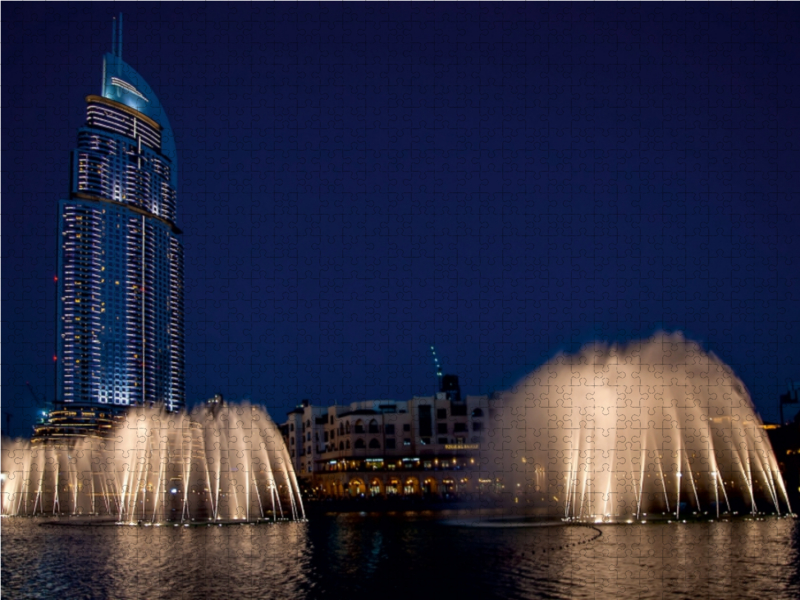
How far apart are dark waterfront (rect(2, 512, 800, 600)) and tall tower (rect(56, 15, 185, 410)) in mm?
142188

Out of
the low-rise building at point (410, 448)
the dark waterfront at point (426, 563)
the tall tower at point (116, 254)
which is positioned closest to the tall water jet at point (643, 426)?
the dark waterfront at point (426, 563)

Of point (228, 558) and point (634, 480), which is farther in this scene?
point (634, 480)

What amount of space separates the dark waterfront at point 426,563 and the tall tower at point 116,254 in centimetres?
14219

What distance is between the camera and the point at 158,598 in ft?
65.5

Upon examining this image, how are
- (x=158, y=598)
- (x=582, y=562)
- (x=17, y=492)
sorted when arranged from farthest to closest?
(x=17, y=492) → (x=582, y=562) → (x=158, y=598)

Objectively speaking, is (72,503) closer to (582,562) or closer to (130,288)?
(582,562)

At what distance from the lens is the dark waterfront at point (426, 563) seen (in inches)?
811

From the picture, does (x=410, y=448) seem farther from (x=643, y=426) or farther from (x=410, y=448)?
(x=643, y=426)

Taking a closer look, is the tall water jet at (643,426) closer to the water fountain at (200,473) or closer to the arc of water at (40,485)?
the water fountain at (200,473)

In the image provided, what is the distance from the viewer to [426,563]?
2642cm

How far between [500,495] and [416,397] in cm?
3033

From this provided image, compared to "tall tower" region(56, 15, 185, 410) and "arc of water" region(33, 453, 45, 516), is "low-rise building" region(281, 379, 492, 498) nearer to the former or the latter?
"arc of water" region(33, 453, 45, 516)

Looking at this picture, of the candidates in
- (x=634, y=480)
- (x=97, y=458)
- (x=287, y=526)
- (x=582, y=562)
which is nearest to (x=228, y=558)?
(x=582, y=562)

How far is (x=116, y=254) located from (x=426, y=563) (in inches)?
6549
